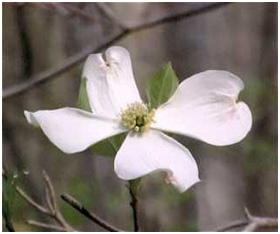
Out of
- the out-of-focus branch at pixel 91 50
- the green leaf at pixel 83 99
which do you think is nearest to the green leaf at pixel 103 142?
the green leaf at pixel 83 99

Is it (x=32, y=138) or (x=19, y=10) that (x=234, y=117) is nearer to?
(x=19, y=10)

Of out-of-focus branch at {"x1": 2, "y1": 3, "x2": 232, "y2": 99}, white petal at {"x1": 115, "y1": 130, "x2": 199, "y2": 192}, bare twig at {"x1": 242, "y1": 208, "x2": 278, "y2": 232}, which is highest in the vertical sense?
out-of-focus branch at {"x1": 2, "y1": 3, "x2": 232, "y2": 99}

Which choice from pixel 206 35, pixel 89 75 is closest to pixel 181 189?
pixel 89 75

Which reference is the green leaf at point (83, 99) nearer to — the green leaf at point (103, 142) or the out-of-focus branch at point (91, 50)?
the green leaf at point (103, 142)

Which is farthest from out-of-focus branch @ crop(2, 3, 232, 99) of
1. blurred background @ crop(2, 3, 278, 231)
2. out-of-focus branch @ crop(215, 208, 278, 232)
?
out-of-focus branch @ crop(215, 208, 278, 232)

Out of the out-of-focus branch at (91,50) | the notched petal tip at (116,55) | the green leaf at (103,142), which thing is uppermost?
the out-of-focus branch at (91,50)

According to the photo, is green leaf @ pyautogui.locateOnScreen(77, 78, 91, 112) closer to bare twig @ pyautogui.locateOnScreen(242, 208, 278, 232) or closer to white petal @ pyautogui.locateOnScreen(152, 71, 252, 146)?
white petal @ pyautogui.locateOnScreen(152, 71, 252, 146)

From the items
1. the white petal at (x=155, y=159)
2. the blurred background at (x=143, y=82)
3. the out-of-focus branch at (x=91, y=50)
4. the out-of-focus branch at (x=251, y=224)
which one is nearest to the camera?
the white petal at (x=155, y=159)
